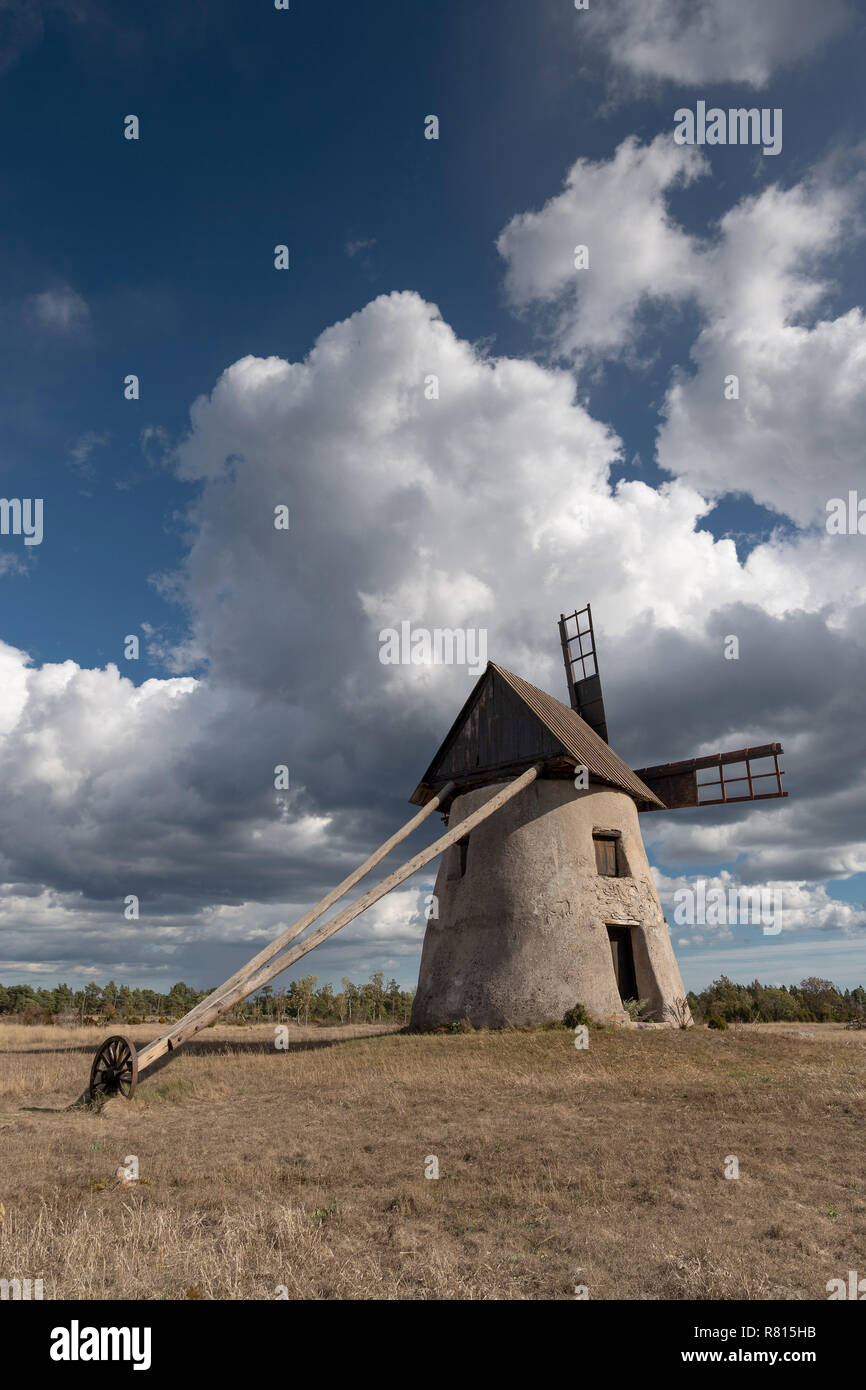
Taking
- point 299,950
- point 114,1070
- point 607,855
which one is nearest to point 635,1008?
point 607,855

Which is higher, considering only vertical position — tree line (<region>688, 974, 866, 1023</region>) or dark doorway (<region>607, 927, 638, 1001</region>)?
dark doorway (<region>607, 927, 638, 1001</region>)

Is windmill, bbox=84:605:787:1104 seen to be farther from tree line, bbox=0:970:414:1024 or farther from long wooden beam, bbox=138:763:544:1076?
tree line, bbox=0:970:414:1024

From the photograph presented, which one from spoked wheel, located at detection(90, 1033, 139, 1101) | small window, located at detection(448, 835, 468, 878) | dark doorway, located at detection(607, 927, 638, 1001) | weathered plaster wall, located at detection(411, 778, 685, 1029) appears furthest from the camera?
small window, located at detection(448, 835, 468, 878)

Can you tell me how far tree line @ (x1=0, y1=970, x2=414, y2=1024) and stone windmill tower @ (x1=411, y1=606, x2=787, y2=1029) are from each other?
23511mm

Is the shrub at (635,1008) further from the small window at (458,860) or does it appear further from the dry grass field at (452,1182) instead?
the small window at (458,860)

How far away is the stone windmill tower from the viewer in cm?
1880

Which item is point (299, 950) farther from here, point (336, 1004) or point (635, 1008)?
point (336, 1004)

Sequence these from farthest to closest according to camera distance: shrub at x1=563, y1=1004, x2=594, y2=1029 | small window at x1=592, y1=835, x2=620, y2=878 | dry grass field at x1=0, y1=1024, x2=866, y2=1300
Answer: small window at x1=592, y1=835, x2=620, y2=878 → shrub at x1=563, y1=1004, x2=594, y2=1029 → dry grass field at x1=0, y1=1024, x2=866, y2=1300

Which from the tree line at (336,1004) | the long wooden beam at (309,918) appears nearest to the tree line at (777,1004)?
the tree line at (336,1004)

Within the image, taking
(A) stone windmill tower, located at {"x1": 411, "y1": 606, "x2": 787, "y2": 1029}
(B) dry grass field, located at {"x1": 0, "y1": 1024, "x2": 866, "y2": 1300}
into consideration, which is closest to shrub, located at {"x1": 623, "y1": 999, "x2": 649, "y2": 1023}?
(A) stone windmill tower, located at {"x1": 411, "y1": 606, "x2": 787, "y2": 1029}

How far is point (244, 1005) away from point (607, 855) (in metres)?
66.2

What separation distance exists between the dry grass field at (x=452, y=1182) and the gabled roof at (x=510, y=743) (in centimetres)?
810
